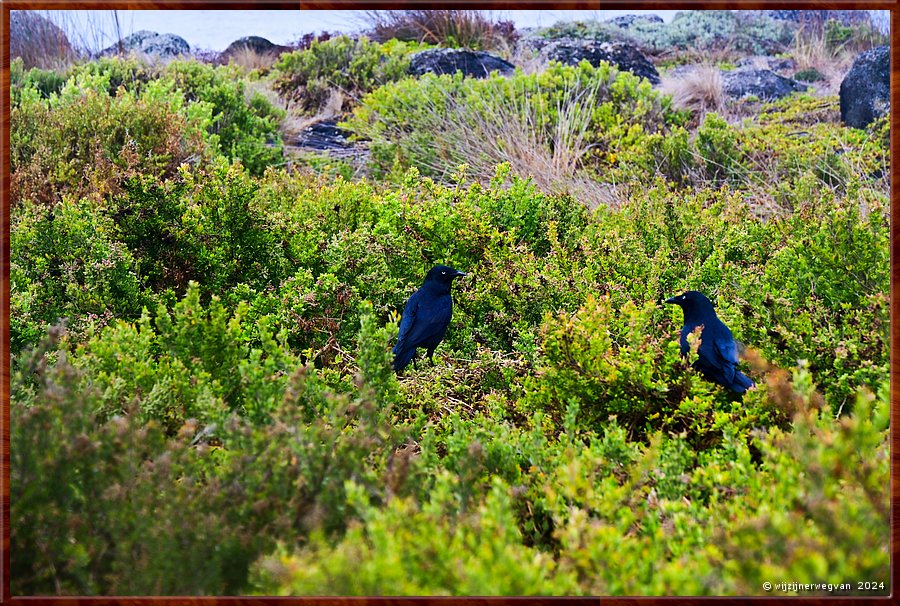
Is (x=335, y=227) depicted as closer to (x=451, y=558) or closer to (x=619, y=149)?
(x=451, y=558)

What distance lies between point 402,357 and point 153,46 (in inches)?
295

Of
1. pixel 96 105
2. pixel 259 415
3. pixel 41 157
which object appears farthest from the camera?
pixel 96 105

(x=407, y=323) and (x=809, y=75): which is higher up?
(x=809, y=75)

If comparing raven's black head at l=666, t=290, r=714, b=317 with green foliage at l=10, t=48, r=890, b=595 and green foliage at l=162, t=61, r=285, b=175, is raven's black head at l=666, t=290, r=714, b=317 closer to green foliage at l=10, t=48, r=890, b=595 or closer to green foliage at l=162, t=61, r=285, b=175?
green foliage at l=10, t=48, r=890, b=595

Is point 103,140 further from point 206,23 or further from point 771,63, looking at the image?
point 771,63

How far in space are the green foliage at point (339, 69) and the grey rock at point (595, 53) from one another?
1641 millimetres

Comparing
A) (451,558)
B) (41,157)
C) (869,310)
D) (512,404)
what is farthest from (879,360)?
(41,157)

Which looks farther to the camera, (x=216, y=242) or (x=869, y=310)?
(x=216, y=242)

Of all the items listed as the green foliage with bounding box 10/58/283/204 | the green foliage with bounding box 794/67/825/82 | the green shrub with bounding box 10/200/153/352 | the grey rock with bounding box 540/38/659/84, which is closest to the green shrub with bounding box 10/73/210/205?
the green foliage with bounding box 10/58/283/204

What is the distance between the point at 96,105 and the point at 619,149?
4335 millimetres

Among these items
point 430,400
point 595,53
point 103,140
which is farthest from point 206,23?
point 595,53

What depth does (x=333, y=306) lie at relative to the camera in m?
3.42

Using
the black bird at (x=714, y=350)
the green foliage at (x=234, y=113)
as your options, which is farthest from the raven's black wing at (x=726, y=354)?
the green foliage at (x=234, y=113)

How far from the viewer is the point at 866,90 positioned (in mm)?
7785
